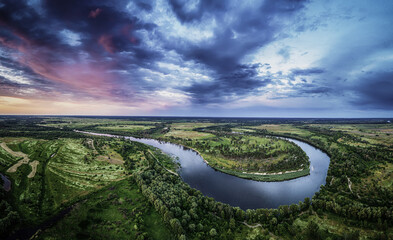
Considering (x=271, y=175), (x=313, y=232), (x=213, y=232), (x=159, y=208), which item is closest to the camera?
(x=313, y=232)

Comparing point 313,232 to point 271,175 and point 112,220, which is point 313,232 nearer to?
point 271,175

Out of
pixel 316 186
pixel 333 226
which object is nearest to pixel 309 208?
pixel 333 226

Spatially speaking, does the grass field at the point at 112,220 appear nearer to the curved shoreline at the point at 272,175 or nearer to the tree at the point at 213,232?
the tree at the point at 213,232

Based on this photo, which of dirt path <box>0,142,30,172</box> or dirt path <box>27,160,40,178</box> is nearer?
dirt path <box>27,160,40,178</box>

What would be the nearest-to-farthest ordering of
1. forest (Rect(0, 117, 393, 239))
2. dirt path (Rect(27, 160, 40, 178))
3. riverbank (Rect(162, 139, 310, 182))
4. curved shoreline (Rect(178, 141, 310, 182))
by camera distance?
forest (Rect(0, 117, 393, 239)), dirt path (Rect(27, 160, 40, 178)), curved shoreline (Rect(178, 141, 310, 182)), riverbank (Rect(162, 139, 310, 182))

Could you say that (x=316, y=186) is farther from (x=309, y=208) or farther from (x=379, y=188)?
(x=309, y=208)

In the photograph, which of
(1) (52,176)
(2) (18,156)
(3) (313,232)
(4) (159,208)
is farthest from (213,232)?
(2) (18,156)

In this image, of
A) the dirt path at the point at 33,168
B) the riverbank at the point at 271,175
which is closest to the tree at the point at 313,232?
the riverbank at the point at 271,175

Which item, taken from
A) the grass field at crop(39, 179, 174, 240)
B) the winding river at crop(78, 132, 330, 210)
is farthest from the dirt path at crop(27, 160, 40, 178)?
the winding river at crop(78, 132, 330, 210)

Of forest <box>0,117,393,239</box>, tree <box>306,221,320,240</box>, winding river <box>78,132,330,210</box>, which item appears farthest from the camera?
winding river <box>78,132,330,210</box>

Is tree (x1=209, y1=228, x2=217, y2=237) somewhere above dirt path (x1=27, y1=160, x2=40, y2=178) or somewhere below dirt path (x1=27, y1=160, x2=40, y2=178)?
below

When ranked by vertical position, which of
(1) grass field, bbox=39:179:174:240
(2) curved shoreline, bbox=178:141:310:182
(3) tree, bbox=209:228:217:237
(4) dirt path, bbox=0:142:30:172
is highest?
(4) dirt path, bbox=0:142:30:172

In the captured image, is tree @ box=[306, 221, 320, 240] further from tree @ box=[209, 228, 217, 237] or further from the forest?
tree @ box=[209, 228, 217, 237]

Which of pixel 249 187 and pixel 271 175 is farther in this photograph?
pixel 271 175
